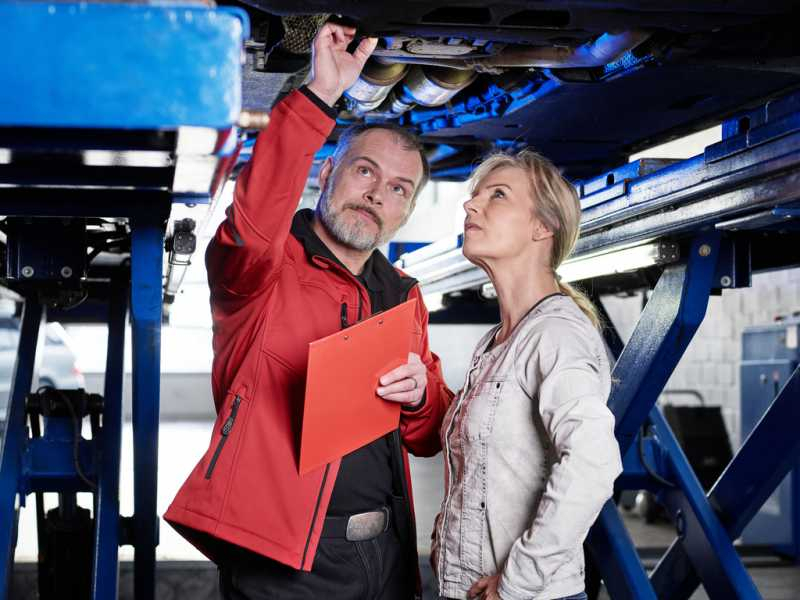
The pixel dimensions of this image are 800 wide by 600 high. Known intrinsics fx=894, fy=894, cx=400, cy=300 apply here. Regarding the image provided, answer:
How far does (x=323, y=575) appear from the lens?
1.97 metres

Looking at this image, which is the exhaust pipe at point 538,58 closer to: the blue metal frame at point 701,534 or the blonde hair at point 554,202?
the blonde hair at point 554,202

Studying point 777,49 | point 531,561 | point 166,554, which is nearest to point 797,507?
point 166,554

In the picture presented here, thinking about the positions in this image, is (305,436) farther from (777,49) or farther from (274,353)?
(777,49)

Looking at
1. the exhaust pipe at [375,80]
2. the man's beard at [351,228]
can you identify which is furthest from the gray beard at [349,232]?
the exhaust pipe at [375,80]

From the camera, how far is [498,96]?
3260mm

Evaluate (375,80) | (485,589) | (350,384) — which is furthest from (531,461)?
(375,80)

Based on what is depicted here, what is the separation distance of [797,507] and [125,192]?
5.27 metres

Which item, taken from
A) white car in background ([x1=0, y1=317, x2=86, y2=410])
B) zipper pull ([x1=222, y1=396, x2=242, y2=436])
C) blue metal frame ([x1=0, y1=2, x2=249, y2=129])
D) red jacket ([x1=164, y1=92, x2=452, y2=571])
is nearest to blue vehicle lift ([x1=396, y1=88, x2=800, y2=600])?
red jacket ([x1=164, y1=92, x2=452, y2=571])

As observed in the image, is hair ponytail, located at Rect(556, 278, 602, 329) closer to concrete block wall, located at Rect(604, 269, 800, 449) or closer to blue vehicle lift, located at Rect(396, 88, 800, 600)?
blue vehicle lift, located at Rect(396, 88, 800, 600)

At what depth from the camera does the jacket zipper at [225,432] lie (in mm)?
1831

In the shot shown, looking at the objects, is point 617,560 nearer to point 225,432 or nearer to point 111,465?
point 225,432

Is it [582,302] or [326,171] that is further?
[326,171]

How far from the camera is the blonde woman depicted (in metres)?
1.59

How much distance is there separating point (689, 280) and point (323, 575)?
1.36 metres
